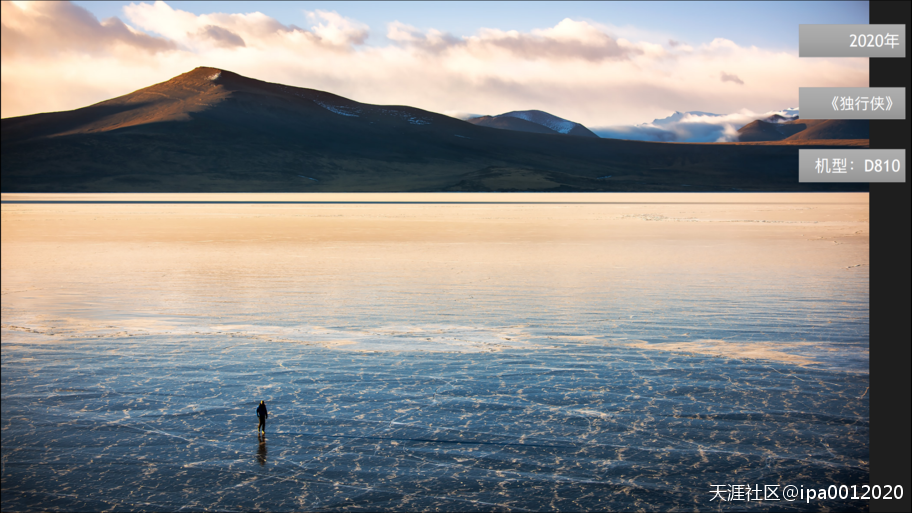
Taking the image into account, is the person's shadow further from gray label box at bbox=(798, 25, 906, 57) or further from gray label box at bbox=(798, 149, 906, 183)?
gray label box at bbox=(798, 25, 906, 57)

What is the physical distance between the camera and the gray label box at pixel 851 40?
8383mm

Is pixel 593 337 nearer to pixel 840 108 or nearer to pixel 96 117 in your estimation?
pixel 840 108

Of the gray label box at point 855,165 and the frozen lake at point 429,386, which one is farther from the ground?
the gray label box at point 855,165

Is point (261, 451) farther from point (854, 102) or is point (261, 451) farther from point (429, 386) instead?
point (854, 102)

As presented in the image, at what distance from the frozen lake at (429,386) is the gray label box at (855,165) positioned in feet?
8.56

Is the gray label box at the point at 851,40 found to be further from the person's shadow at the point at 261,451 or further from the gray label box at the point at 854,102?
the person's shadow at the point at 261,451

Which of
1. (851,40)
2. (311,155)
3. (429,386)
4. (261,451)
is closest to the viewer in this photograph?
(261,451)

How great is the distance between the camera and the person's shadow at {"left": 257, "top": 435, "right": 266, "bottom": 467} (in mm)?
7582

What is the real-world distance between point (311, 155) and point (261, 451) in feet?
493

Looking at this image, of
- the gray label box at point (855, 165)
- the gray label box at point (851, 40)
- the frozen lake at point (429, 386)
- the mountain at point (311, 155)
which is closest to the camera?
the frozen lake at point (429, 386)

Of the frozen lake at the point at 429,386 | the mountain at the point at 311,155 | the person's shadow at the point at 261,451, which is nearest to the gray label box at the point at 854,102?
the frozen lake at the point at 429,386

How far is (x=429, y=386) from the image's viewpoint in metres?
9.99

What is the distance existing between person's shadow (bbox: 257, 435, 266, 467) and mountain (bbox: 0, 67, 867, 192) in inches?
4386

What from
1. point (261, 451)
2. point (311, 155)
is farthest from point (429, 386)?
point (311, 155)
